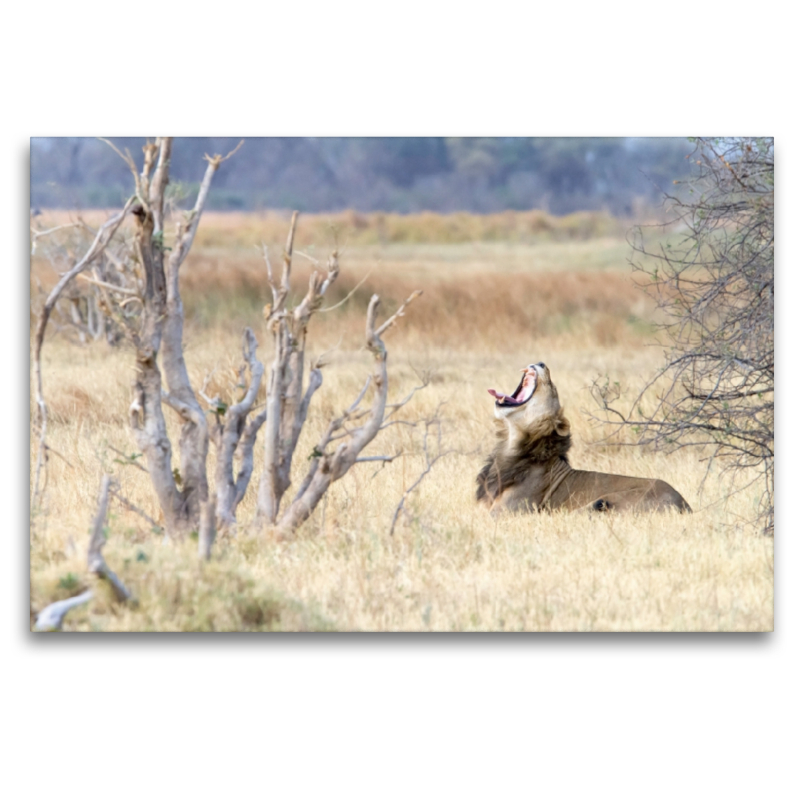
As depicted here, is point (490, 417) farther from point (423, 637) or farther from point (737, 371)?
point (423, 637)

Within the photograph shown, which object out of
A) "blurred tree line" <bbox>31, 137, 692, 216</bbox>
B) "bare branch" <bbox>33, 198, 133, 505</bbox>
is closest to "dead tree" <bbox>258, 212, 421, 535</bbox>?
"bare branch" <bbox>33, 198, 133, 505</bbox>

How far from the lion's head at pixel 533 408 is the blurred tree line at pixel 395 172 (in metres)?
1.47

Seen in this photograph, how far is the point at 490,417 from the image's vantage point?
9.15 m

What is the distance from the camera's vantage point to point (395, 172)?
795 cm

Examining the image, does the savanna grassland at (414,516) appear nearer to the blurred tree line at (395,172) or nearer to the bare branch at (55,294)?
the bare branch at (55,294)

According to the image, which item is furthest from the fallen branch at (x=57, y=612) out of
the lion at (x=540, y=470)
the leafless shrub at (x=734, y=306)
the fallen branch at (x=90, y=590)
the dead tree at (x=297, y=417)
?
the leafless shrub at (x=734, y=306)

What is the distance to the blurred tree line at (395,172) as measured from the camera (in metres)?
6.94

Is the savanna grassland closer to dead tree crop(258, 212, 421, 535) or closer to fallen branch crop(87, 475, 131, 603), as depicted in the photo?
fallen branch crop(87, 475, 131, 603)

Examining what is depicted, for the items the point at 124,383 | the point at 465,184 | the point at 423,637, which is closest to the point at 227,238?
the point at 124,383

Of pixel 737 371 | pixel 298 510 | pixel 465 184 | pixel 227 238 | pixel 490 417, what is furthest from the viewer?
pixel 227 238

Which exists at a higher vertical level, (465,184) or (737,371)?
(465,184)

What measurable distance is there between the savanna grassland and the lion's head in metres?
0.51

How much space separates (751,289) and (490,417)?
10.6 ft

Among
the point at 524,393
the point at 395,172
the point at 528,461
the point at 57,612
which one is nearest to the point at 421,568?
the point at 528,461
